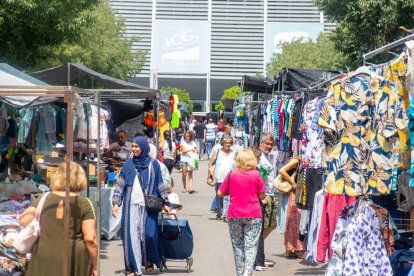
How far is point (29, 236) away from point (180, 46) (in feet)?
209

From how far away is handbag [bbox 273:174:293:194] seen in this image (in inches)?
468

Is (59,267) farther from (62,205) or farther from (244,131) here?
(244,131)

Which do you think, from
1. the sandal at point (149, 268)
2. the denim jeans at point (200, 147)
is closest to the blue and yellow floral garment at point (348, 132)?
the sandal at point (149, 268)

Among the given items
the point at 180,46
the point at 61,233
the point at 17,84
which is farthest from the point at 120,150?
the point at 180,46

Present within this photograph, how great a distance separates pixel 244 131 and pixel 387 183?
1875cm

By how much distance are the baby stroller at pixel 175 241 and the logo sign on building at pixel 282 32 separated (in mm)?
59422

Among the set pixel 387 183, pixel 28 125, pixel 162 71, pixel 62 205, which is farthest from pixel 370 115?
pixel 162 71

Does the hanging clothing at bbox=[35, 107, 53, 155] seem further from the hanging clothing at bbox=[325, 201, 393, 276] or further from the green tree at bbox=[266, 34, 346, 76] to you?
the green tree at bbox=[266, 34, 346, 76]

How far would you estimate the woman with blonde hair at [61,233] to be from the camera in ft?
22.8

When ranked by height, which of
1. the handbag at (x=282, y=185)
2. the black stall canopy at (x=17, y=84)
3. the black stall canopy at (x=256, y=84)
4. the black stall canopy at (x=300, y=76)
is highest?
the black stall canopy at (x=256, y=84)

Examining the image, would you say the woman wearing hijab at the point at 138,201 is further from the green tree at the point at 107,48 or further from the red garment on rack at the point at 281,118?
the green tree at the point at 107,48

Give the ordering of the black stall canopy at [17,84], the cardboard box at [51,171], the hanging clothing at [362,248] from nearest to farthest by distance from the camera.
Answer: the cardboard box at [51,171]
the hanging clothing at [362,248]
the black stall canopy at [17,84]

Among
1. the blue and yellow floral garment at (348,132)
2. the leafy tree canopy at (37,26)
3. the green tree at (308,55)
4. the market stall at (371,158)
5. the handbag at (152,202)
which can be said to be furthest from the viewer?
the green tree at (308,55)

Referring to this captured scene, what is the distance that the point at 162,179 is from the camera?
428 inches
